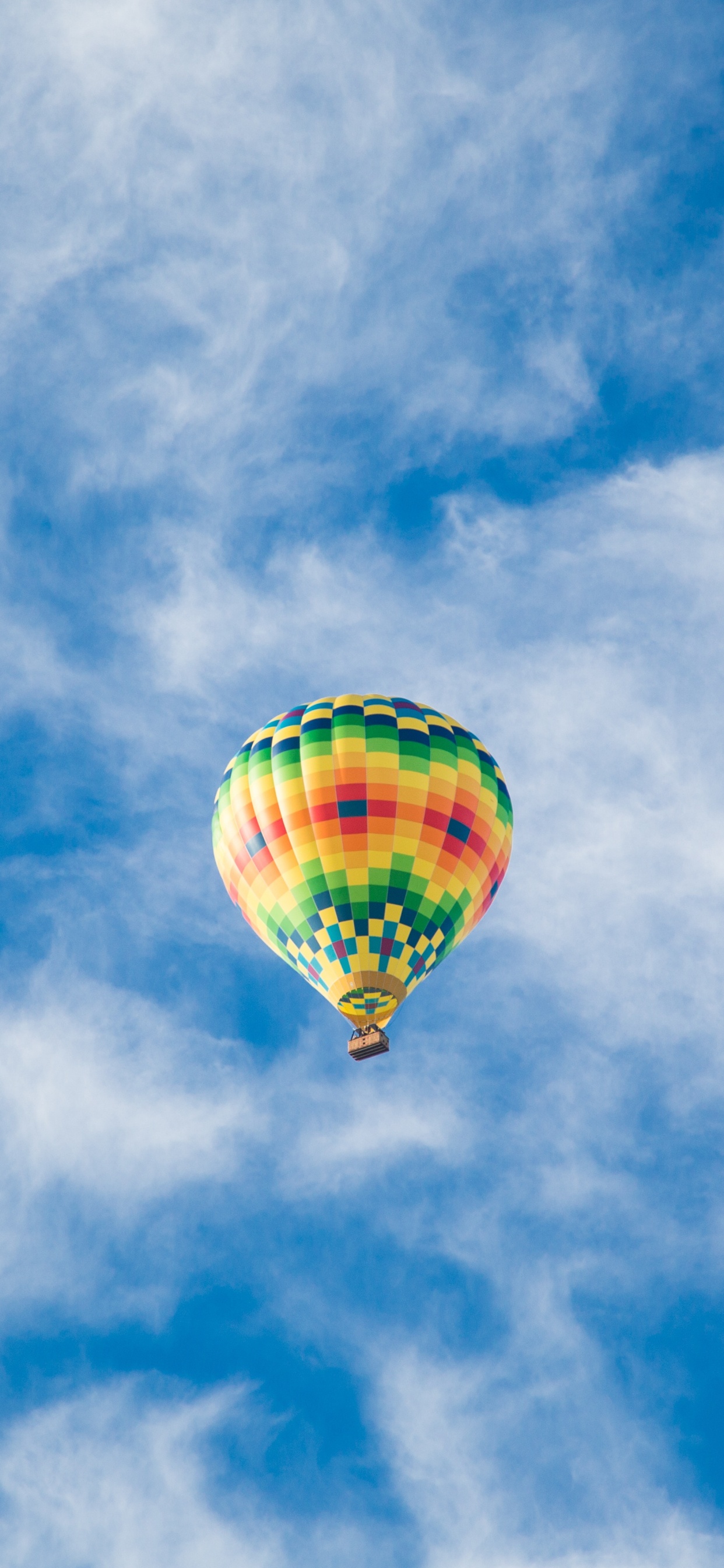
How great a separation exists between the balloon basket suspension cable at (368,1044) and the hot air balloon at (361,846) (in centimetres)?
3

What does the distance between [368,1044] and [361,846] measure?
447 cm

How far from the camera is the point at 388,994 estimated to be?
138 feet

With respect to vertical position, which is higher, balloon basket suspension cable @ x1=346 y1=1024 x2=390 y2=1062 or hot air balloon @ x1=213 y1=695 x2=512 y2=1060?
hot air balloon @ x1=213 y1=695 x2=512 y2=1060

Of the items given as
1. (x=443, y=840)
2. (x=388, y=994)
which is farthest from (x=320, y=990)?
(x=443, y=840)

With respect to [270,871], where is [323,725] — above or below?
above

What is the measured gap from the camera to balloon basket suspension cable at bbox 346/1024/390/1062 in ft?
136

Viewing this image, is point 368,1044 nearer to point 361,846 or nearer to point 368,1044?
point 368,1044

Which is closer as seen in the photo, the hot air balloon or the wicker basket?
the wicker basket

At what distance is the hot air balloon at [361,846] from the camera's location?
42250 mm

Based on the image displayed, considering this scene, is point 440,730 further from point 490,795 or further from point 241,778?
point 241,778

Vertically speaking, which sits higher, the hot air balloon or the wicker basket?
the hot air balloon

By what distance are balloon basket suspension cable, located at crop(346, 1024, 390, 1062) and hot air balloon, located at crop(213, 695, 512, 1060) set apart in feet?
0.09

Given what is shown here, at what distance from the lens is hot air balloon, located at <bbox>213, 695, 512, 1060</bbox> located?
42250 millimetres

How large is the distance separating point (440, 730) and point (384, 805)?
270 cm
